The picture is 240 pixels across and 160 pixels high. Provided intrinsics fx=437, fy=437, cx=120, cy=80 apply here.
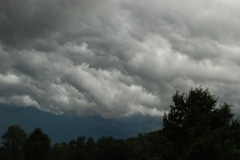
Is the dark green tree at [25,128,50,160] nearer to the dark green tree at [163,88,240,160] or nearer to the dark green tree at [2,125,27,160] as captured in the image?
the dark green tree at [2,125,27,160]

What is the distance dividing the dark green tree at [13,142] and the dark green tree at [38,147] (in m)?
16.2

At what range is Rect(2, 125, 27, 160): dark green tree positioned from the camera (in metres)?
173

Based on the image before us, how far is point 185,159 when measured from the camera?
5869cm

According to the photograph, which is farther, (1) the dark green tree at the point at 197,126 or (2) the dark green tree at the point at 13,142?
(2) the dark green tree at the point at 13,142

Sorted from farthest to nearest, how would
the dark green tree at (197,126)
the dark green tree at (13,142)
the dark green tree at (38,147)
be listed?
the dark green tree at (13,142) → the dark green tree at (38,147) → the dark green tree at (197,126)

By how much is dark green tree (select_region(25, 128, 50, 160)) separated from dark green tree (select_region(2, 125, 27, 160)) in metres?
16.2

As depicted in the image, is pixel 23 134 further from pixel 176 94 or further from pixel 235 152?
pixel 235 152

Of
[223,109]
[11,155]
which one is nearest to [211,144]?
[223,109]

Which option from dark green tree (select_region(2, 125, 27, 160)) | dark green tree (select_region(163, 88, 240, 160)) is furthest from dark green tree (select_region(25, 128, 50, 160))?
dark green tree (select_region(163, 88, 240, 160))

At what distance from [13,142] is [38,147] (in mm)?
27306

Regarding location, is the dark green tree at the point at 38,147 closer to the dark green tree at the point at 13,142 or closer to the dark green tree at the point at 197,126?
the dark green tree at the point at 13,142

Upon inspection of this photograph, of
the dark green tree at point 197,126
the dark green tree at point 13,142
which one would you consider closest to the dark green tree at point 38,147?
the dark green tree at point 13,142

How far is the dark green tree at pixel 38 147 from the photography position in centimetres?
15312

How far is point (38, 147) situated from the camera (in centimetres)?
15362
